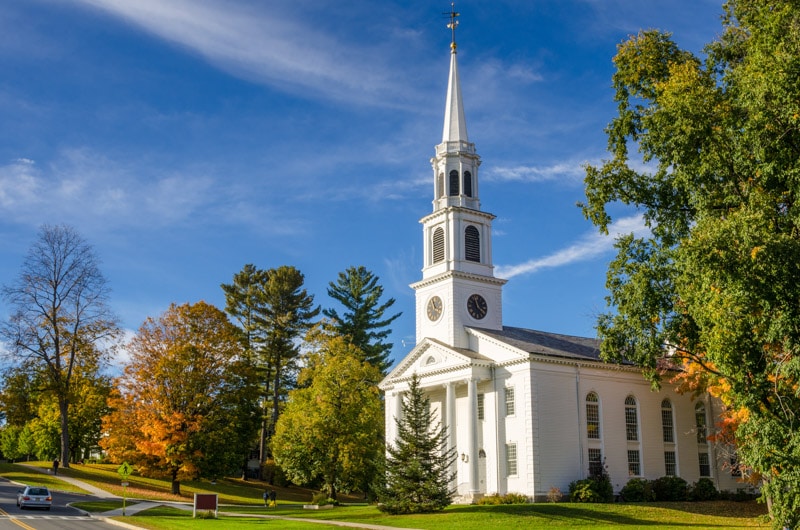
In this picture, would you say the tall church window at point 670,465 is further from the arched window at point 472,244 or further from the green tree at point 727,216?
the green tree at point 727,216

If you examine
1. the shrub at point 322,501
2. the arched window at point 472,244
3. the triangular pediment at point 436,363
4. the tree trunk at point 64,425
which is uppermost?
the arched window at point 472,244

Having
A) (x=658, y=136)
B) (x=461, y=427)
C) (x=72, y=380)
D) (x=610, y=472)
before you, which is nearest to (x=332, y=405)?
(x=461, y=427)

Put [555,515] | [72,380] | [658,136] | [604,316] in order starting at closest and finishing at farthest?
[658,136] < [604,316] < [555,515] < [72,380]

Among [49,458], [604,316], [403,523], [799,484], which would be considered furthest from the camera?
[49,458]

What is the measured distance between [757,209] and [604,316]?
23.6 feet

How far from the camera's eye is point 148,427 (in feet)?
158

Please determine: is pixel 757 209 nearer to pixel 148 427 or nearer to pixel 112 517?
pixel 112 517

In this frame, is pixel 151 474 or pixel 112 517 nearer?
pixel 112 517

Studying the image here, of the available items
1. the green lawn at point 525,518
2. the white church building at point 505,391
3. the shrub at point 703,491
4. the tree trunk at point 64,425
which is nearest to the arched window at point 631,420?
the white church building at point 505,391

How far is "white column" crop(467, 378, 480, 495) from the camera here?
4325cm

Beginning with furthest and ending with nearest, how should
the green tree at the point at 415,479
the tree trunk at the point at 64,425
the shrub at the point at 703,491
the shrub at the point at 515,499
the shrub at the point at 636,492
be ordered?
the tree trunk at the point at 64,425
the shrub at the point at 703,491
the shrub at the point at 636,492
the shrub at the point at 515,499
the green tree at the point at 415,479

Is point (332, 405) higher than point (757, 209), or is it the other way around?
point (757, 209)

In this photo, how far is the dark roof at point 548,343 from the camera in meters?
44.6

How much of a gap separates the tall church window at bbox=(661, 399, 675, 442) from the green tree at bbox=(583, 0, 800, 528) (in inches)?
902
